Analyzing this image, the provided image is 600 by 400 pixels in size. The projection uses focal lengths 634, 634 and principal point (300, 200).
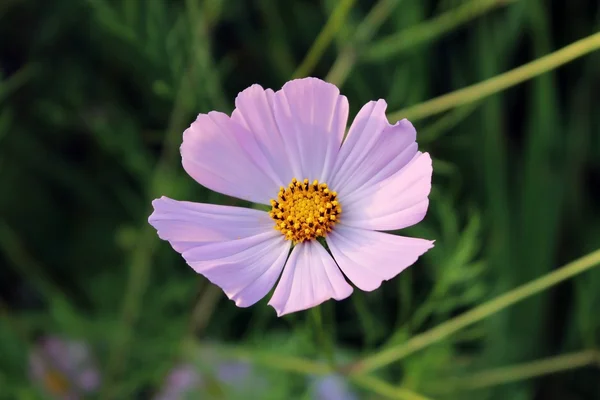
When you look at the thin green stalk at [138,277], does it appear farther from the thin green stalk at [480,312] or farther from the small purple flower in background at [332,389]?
the thin green stalk at [480,312]

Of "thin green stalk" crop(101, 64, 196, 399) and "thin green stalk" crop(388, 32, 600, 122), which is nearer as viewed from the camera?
"thin green stalk" crop(388, 32, 600, 122)

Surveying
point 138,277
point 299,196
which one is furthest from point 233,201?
point 299,196

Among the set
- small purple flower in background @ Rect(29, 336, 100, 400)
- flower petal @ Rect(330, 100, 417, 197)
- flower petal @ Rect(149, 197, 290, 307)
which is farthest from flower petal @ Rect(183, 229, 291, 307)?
small purple flower in background @ Rect(29, 336, 100, 400)

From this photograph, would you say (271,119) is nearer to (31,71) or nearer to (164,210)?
(164,210)

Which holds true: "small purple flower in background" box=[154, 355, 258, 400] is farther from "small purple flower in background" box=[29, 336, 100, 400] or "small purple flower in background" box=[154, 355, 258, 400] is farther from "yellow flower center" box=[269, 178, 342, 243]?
"yellow flower center" box=[269, 178, 342, 243]

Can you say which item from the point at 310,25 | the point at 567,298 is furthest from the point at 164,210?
the point at 567,298

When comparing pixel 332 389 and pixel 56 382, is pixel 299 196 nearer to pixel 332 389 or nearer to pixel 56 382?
pixel 332 389
